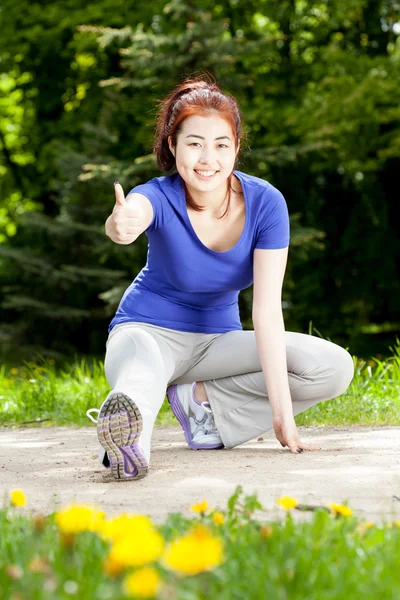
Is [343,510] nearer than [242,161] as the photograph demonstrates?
Yes

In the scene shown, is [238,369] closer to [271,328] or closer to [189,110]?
[271,328]

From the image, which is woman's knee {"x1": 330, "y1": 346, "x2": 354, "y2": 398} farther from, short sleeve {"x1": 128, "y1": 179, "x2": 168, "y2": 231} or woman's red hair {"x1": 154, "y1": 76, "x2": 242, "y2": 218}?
short sleeve {"x1": 128, "y1": 179, "x2": 168, "y2": 231}

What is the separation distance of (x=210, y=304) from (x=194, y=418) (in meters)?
0.49

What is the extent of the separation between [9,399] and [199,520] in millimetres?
3339

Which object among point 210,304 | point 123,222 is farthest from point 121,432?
point 210,304

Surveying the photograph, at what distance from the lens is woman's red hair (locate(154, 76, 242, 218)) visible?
3.14 m

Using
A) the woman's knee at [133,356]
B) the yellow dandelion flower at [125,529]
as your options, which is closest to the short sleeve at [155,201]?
the woman's knee at [133,356]

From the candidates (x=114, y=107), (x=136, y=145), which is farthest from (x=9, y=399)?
(x=136, y=145)

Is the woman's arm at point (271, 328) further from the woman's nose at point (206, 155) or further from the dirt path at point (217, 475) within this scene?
the woman's nose at point (206, 155)

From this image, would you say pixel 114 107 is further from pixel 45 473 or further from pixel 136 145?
pixel 45 473

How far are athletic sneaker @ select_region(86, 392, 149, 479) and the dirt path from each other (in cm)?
7

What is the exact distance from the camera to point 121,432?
2.65m

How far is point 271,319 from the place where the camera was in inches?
122

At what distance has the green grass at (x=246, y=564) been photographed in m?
1.32
